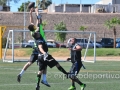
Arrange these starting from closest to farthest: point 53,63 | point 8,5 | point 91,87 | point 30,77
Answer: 1. point 53,63
2. point 91,87
3. point 30,77
4. point 8,5

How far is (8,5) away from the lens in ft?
327

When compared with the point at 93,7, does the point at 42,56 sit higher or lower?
lower

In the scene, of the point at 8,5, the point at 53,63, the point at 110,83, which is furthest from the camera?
the point at 8,5

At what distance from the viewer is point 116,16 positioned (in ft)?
Answer: 254

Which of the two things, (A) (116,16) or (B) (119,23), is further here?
(A) (116,16)

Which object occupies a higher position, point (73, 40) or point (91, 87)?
point (73, 40)

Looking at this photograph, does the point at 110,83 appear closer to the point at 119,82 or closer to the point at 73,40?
the point at 119,82

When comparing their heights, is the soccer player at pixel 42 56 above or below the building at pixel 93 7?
below

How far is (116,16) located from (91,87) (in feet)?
207

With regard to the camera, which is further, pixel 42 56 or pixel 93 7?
pixel 93 7

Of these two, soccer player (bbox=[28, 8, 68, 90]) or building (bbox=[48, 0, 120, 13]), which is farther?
building (bbox=[48, 0, 120, 13])

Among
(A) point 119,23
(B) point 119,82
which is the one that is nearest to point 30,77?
(B) point 119,82

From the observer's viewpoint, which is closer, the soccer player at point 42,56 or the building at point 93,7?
the soccer player at point 42,56

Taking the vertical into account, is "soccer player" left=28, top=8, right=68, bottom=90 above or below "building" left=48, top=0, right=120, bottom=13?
below
